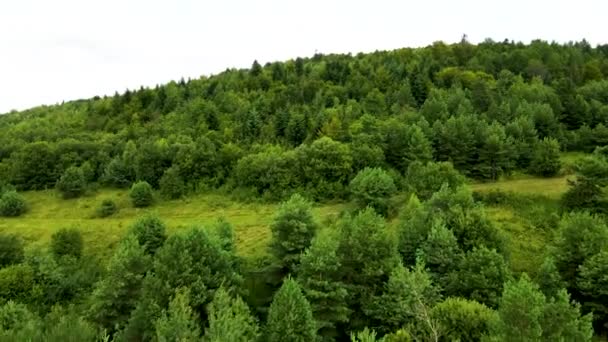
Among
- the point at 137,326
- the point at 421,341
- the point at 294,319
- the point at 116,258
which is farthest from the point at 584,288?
the point at 116,258

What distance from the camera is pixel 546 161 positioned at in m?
76.9

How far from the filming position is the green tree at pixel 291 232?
4562 centimetres

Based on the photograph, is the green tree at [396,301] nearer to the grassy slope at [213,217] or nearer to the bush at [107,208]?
the grassy slope at [213,217]

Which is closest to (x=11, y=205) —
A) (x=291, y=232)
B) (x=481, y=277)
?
(x=291, y=232)

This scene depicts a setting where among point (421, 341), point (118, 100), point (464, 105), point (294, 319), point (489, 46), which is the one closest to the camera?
point (421, 341)

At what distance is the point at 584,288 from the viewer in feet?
135

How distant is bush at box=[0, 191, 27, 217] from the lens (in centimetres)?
8575

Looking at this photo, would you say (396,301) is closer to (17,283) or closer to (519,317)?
(519,317)

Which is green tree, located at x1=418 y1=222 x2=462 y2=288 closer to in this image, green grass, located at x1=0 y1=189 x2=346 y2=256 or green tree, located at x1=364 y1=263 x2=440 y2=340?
green tree, located at x1=364 y1=263 x2=440 y2=340

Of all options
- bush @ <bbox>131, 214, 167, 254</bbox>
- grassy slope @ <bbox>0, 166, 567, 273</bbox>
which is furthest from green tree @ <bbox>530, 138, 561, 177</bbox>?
bush @ <bbox>131, 214, 167, 254</bbox>

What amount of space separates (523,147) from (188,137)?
2457 inches

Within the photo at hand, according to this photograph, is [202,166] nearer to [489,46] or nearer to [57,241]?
[57,241]

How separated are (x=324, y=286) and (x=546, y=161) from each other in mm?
52347

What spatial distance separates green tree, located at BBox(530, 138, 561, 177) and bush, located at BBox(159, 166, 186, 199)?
5802cm
